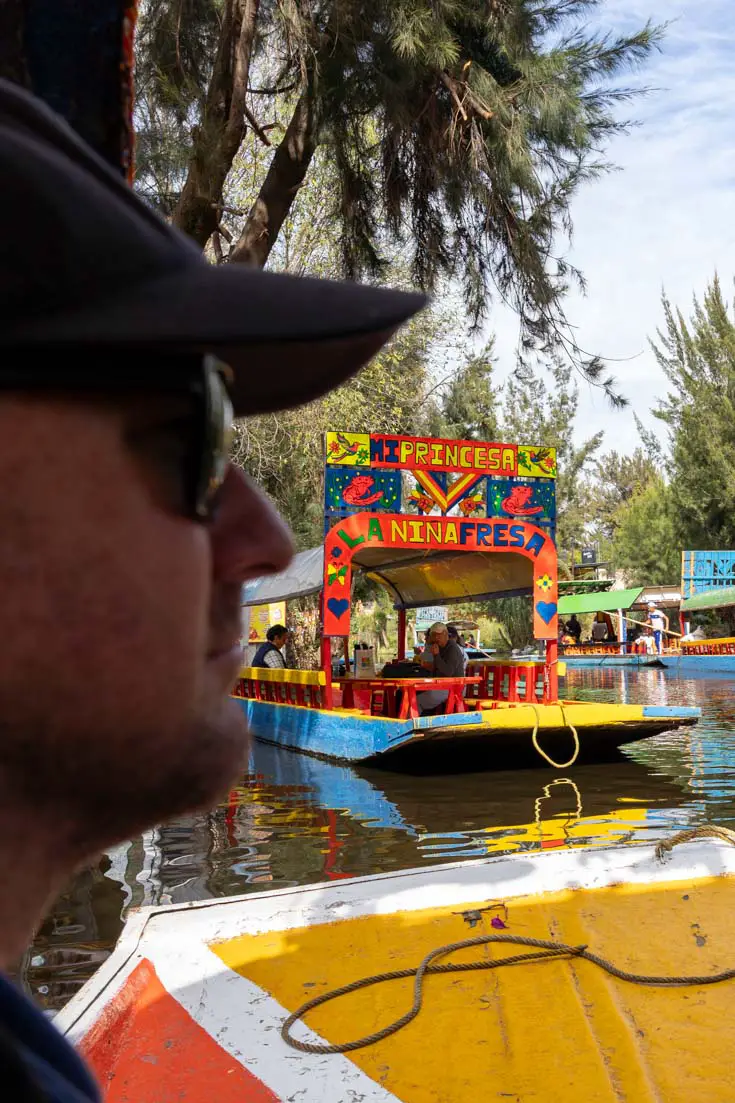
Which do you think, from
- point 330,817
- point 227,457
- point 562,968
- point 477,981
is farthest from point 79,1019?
point 330,817

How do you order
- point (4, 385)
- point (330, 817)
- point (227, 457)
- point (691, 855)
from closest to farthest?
point (4, 385) → point (227, 457) → point (691, 855) → point (330, 817)

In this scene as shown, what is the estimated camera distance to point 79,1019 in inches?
120

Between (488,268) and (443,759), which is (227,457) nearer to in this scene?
(488,268)

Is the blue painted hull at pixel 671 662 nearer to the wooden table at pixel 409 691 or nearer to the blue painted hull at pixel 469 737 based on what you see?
the blue painted hull at pixel 469 737

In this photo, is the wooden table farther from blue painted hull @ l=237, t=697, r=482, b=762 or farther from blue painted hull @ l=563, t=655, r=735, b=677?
blue painted hull @ l=563, t=655, r=735, b=677

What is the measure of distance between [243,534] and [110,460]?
14cm

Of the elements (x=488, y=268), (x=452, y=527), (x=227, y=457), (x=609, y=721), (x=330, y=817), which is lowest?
(x=330, y=817)

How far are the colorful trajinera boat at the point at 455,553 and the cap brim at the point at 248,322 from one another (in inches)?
367

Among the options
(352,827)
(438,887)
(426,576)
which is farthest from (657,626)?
(438,887)

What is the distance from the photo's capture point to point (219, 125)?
681cm

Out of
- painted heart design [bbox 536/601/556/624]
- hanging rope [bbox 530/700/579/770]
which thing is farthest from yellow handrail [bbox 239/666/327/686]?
hanging rope [bbox 530/700/579/770]

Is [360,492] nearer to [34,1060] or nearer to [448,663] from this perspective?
[448,663]

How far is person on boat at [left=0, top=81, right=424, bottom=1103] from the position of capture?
587 mm

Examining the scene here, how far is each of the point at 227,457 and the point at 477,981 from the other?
3455 mm
